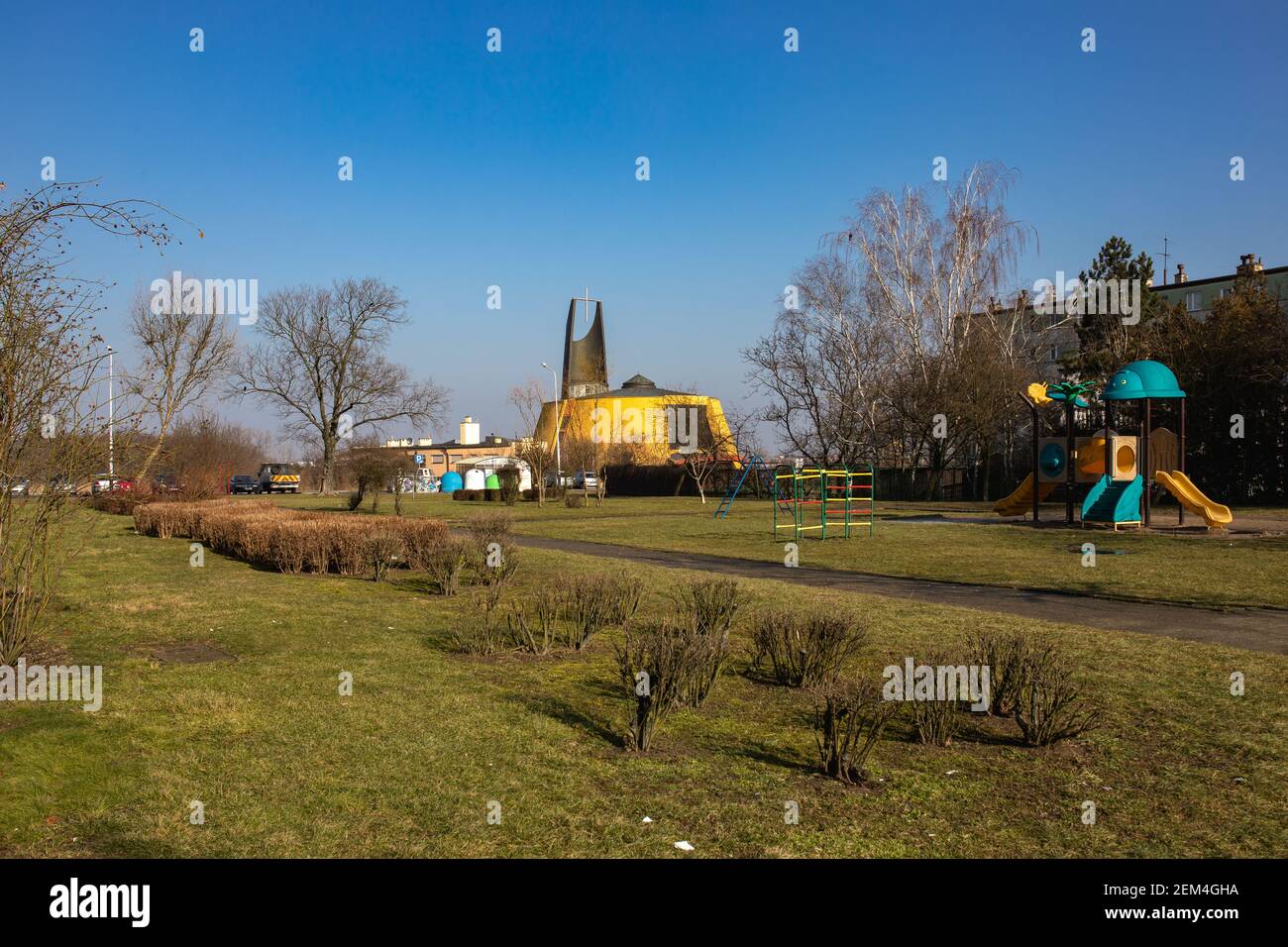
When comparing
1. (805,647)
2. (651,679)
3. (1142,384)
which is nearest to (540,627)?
(805,647)

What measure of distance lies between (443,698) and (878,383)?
3665cm

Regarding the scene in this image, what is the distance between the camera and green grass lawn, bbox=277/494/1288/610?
13219 mm

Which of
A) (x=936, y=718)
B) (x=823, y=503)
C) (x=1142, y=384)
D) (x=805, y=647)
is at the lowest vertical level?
(x=936, y=718)

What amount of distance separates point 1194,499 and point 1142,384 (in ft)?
9.40

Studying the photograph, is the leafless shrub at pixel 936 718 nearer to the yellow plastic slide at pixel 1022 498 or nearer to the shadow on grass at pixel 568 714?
the shadow on grass at pixel 568 714

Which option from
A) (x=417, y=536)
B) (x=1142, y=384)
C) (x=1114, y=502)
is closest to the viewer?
(x=417, y=536)

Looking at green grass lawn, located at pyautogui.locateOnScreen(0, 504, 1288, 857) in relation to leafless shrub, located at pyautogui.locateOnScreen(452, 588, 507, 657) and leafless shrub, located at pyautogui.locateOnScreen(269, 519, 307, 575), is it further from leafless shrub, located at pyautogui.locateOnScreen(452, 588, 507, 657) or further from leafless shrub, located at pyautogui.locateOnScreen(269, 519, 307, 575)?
leafless shrub, located at pyautogui.locateOnScreen(269, 519, 307, 575)

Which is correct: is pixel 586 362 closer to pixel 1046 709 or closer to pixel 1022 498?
pixel 1022 498

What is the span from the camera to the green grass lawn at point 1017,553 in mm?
13219

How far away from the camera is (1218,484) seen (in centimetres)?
3369

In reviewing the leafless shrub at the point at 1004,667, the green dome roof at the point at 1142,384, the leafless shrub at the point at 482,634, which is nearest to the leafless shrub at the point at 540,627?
the leafless shrub at the point at 482,634

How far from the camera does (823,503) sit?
21531 millimetres

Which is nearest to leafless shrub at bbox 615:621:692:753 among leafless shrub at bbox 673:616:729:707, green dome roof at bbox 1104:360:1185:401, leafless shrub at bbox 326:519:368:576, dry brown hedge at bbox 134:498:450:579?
leafless shrub at bbox 673:616:729:707
